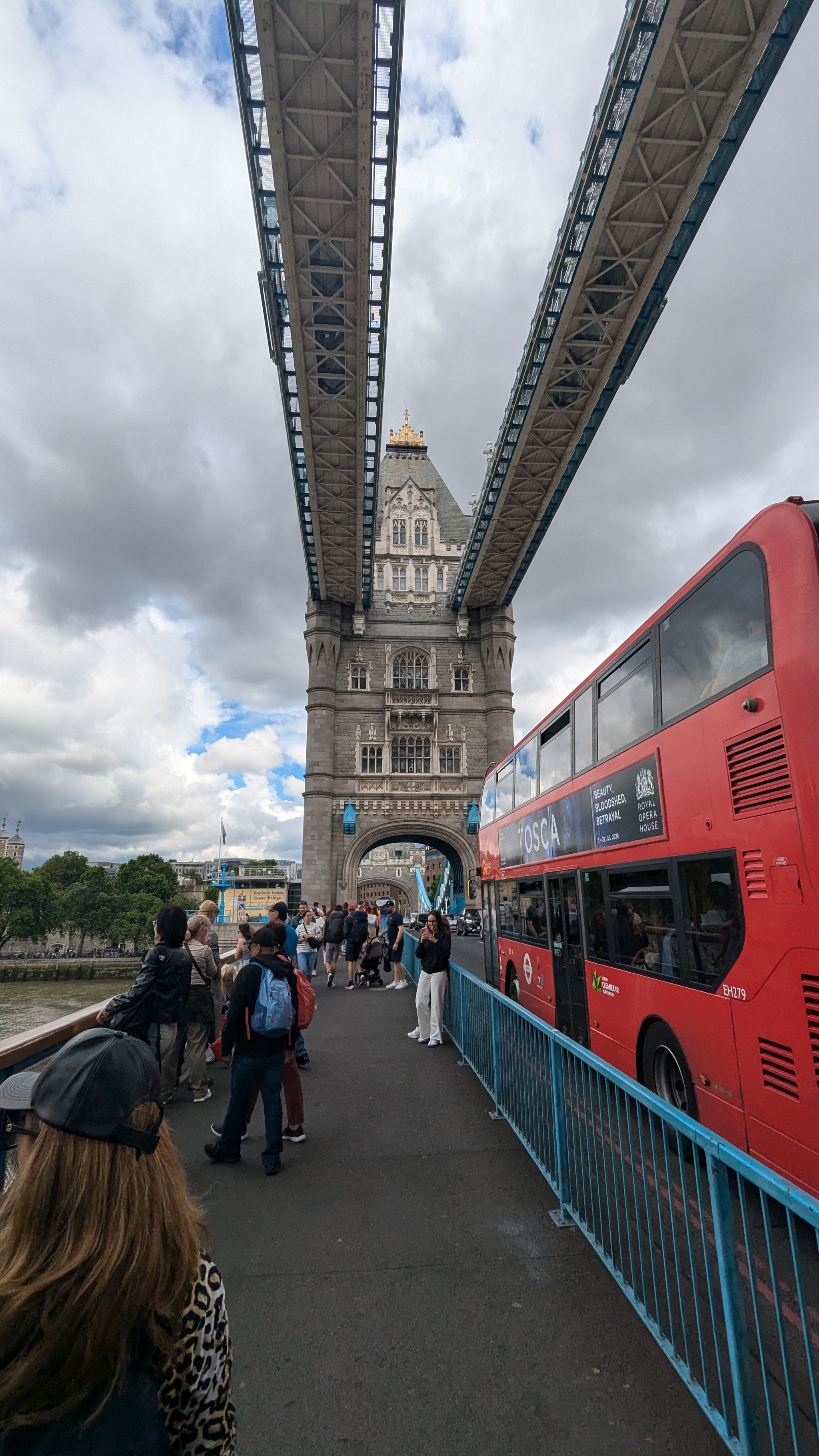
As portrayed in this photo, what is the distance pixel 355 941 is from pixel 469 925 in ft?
79.0

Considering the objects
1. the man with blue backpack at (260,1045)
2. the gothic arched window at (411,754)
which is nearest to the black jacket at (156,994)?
the man with blue backpack at (260,1045)

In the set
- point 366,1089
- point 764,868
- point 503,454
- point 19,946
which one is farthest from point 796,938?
point 19,946

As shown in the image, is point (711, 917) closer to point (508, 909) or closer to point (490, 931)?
point (508, 909)

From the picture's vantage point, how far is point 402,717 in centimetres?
3444

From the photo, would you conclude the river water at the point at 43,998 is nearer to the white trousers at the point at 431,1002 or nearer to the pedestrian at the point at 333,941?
the pedestrian at the point at 333,941

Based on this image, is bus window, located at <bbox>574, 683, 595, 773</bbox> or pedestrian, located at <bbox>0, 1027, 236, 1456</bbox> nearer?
pedestrian, located at <bbox>0, 1027, 236, 1456</bbox>

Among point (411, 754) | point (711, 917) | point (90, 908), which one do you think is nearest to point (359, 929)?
point (711, 917)

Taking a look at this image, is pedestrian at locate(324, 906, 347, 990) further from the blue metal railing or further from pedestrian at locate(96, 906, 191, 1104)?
the blue metal railing

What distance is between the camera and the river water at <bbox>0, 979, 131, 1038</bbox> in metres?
37.0

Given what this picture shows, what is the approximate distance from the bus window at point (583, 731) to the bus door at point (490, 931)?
4970 millimetres

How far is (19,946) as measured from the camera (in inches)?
2918

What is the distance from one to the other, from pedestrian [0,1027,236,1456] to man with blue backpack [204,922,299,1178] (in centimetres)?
373

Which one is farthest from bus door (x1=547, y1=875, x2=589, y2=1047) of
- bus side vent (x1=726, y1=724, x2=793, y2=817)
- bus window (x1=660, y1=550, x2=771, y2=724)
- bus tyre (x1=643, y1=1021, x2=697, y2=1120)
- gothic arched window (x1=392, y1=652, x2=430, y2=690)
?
gothic arched window (x1=392, y1=652, x2=430, y2=690)

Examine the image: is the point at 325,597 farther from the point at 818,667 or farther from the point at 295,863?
the point at 295,863
